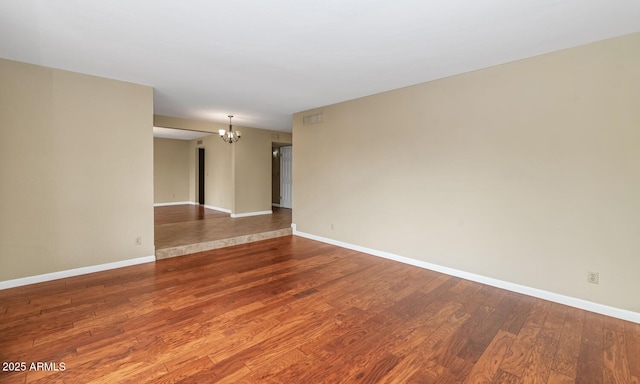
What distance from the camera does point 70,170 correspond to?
3.55 meters

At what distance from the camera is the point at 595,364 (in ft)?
6.56

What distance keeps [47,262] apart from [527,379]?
5.02 metres

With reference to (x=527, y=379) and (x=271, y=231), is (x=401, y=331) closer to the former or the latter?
(x=527, y=379)

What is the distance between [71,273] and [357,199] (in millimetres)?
4173

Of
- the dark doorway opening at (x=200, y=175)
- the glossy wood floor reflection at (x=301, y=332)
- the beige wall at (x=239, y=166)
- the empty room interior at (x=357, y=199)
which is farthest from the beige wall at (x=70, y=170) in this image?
the dark doorway opening at (x=200, y=175)

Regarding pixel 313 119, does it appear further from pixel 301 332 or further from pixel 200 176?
pixel 200 176

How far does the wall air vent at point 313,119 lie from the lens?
17.8 ft

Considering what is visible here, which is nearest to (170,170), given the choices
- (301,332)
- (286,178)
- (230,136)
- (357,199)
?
(286,178)

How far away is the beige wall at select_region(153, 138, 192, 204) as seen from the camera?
9.75 meters

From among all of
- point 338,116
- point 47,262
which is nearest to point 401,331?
point 338,116

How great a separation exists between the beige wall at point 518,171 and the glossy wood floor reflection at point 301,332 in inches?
19.6

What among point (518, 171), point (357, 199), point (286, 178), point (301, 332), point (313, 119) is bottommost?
point (301, 332)

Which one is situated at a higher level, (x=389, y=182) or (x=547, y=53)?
(x=547, y=53)

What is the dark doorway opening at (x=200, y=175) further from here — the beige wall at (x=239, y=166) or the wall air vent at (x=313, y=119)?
the wall air vent at (x=313, y=119)
